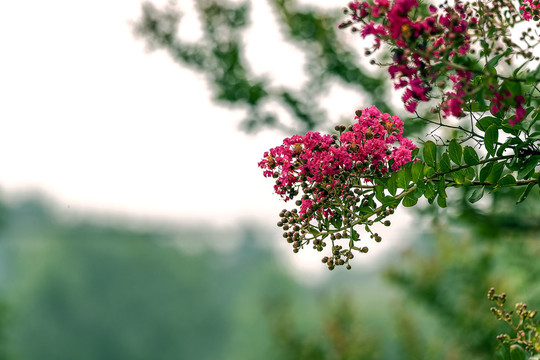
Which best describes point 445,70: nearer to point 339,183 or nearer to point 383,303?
point 339,183

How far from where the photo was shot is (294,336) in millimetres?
9242

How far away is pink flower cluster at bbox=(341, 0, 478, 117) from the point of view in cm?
177

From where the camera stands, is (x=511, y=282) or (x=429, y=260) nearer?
(x=429, y=260)

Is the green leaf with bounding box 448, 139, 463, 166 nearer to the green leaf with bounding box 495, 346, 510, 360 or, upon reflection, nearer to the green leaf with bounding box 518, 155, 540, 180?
the green leaf with bounding box 518, 155, 540, 180

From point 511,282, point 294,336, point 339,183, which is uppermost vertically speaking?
point 511,282

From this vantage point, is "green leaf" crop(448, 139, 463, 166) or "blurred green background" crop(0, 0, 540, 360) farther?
"blurred green background" crop(0, 0, 540, 360)

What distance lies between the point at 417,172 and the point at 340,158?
0.23 metres

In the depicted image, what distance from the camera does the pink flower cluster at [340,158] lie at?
204cm

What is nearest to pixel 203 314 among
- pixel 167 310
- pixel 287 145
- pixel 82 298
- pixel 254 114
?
pixel 167 310

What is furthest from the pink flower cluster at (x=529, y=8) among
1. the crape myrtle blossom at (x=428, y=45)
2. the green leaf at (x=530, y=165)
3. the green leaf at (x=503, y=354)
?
the green leaf at (x=503, y=354)

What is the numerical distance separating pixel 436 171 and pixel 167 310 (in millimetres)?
36492

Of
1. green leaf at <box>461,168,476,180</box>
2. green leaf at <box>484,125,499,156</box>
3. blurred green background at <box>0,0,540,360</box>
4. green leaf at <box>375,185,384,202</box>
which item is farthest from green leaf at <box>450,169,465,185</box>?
blurred green background at <box>0,0,540,360</box>

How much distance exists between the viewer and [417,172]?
2.04m

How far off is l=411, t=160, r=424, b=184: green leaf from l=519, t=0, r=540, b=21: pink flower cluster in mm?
616
